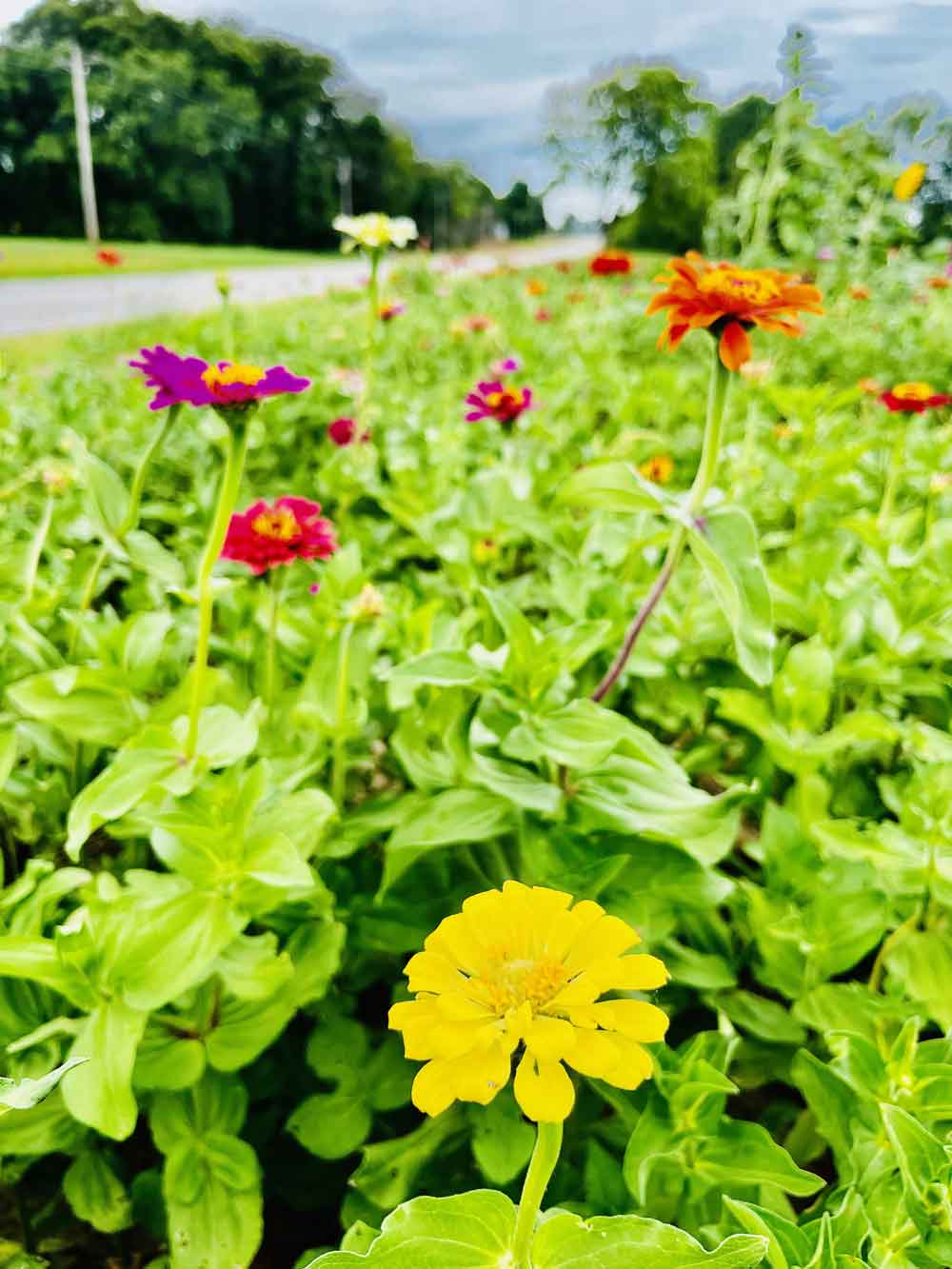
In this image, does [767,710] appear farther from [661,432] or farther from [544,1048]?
[661,432]

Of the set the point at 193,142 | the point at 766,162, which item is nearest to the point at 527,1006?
the point at 766,162

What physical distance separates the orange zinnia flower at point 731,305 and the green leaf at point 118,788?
0.66 m

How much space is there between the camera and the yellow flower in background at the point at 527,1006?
0.42 meters

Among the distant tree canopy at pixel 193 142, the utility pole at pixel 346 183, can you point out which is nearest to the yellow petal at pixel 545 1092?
the distant tree canopy at pixel 193 142

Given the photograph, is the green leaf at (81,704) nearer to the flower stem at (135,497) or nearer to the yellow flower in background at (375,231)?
the flower stem at (135,497)

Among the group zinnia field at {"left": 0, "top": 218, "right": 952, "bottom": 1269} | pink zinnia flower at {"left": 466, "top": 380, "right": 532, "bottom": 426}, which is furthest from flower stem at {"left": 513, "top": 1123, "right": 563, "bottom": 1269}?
pink zinnia flower at {"left": 466, "top": 380, "right": 532, "bottom": 426}

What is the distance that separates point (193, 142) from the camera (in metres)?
19.0

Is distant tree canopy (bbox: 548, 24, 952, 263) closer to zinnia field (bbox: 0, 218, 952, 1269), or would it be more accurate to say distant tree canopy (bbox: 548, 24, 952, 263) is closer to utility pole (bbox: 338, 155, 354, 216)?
zinnia field (bbox: 0, 218, 952, 1269)

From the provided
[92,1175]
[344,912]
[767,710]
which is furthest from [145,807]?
[767,710]

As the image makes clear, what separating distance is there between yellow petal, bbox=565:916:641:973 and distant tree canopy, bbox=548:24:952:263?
10.7 feet

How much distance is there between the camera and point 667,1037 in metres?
1.01

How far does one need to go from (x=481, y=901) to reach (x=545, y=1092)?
3.7 inches

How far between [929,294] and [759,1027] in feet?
18.8

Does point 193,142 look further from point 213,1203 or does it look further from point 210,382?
point 213,1203
